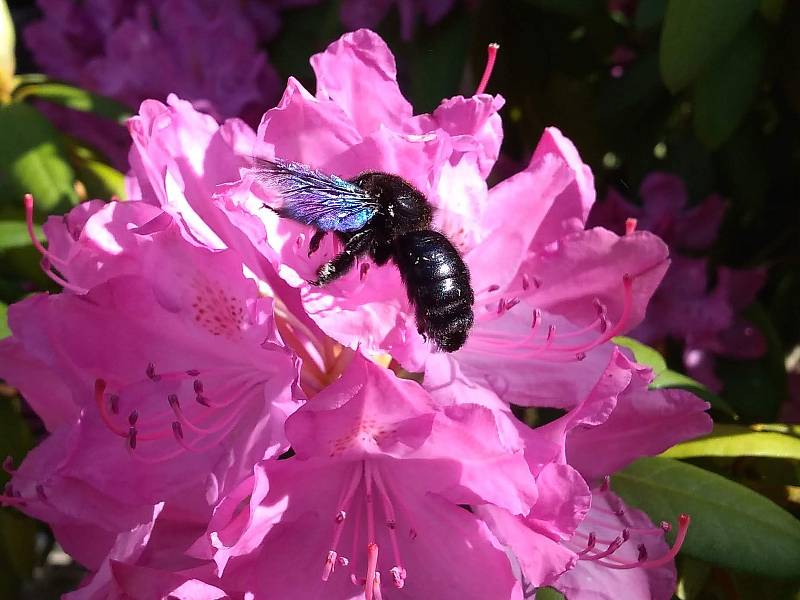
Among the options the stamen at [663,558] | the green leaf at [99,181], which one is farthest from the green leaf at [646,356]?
the green leaf at [99,181]

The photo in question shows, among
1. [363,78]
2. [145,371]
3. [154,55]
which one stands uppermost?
[363,78]

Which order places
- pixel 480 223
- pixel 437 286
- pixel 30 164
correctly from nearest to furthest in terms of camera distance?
pixel 437 286 → pixel 480 223 → pixel 30 164

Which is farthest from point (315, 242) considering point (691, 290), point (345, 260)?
point (691, 290)

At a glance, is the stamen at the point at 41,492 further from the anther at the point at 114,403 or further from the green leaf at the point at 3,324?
the green leaf at the point at 3,324

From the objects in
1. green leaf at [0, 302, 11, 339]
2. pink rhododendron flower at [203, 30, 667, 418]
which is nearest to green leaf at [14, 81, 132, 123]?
green leaf at [0, 302, 11, 339]

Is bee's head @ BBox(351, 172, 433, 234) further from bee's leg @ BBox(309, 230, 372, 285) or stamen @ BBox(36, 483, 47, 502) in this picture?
stamen @ BBox(36, 483, 47, 502)

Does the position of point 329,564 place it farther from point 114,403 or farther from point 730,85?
point 730,85
